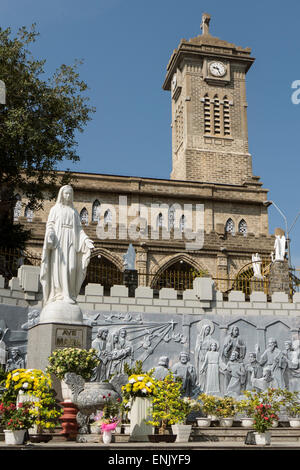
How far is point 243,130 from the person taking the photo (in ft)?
177

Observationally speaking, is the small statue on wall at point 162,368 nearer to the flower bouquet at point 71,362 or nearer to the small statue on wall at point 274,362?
the small statue on wall at point 274,362

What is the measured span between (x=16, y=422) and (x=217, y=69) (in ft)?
163

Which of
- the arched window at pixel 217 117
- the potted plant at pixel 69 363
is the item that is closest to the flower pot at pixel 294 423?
the potted plant at pixel 69 363

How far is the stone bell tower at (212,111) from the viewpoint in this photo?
51875 millimetres

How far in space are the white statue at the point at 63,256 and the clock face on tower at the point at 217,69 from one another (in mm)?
44493

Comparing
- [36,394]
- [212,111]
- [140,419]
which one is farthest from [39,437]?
[212,111]

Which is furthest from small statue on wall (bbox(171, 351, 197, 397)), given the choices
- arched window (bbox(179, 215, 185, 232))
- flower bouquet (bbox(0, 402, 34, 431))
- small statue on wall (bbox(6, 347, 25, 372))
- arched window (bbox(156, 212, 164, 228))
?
arched window (bbox(179, 215, 185, 232))

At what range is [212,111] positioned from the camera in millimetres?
53656

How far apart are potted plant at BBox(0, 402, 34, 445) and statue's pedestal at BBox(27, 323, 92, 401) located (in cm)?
236

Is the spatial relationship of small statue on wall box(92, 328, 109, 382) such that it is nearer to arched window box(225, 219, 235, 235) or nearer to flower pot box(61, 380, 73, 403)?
flower pot box(61, 380, 73, 403)

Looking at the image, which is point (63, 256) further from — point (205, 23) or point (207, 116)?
point (205, 23)
